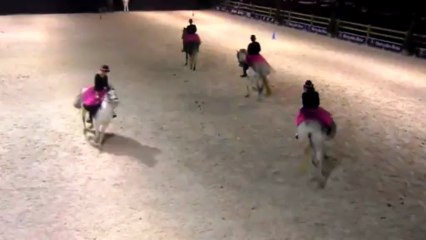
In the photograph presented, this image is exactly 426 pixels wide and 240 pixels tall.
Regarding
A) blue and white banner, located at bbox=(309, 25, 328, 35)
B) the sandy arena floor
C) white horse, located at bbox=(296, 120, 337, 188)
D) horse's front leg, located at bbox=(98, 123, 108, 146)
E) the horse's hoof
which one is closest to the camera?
the sandy arena floor

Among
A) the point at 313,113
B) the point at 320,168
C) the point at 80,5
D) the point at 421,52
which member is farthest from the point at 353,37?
the point at 80,5

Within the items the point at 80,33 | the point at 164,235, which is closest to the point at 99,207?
the point at 164,235

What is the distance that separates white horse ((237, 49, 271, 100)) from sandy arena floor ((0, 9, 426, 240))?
50cm

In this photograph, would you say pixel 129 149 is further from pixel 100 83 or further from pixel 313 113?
pixel 313 113

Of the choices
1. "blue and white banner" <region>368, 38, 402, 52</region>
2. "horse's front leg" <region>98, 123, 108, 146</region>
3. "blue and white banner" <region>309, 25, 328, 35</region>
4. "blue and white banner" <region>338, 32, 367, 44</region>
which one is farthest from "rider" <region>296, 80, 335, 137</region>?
"blue and white banner" <region>309, 25, 328, 35</region>

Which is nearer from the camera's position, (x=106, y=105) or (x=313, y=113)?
(x=313, y=113)

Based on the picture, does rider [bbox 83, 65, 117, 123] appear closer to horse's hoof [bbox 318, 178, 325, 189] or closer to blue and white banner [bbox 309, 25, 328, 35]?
horse's hoof [bbox 318, 178, 325, 189]

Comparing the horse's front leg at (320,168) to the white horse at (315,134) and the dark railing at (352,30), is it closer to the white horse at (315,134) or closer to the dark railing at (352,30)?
the white horse at (315,134)

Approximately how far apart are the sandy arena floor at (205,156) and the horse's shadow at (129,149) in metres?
0.04

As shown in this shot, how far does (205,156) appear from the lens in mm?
10297

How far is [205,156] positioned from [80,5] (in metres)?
36.6

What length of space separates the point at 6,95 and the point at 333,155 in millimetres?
9701

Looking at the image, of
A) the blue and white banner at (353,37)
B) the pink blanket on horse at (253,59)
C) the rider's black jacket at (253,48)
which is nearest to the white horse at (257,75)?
the pink blanket on horse at (253,59)

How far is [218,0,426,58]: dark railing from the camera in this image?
24141 mm
